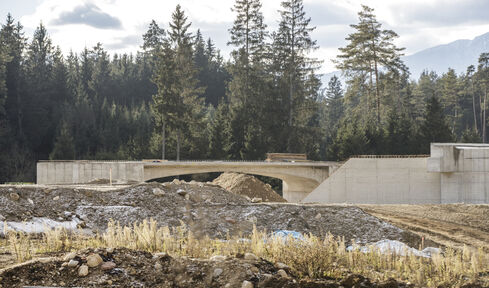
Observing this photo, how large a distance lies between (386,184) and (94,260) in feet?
107

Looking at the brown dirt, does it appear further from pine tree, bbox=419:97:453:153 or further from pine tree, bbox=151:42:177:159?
pine tree, bbox=151:42:177:159

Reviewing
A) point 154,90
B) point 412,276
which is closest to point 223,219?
point 412,276

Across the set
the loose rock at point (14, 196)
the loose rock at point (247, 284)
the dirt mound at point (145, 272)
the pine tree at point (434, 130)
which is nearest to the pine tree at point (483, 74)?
the pine tree at point (434, 130)

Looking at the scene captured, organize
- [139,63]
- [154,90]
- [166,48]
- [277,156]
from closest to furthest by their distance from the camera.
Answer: [277,156]
[166,48]
[154,90]
[139,63]

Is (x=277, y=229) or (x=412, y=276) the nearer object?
(x=412, y=276)

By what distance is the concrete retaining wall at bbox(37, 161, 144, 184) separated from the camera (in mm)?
40969

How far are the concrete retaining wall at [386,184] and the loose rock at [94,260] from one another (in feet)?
103

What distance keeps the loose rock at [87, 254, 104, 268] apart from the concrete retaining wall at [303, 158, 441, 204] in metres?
31.4

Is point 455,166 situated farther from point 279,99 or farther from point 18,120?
point 18,120

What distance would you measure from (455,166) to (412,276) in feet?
98.2

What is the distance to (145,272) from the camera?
829 centimetres

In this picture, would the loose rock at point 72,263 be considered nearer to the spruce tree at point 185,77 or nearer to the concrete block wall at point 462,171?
the concrete block wall at point 462,171

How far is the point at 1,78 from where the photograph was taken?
75875 mm

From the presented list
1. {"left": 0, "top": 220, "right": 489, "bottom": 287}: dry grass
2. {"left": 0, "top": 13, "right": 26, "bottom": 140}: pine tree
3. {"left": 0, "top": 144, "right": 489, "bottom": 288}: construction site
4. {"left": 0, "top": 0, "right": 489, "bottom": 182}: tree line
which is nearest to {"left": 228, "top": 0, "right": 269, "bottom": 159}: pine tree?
{"left": 0, "top": 0, "right": 489, "bottom": 182}: tree line
